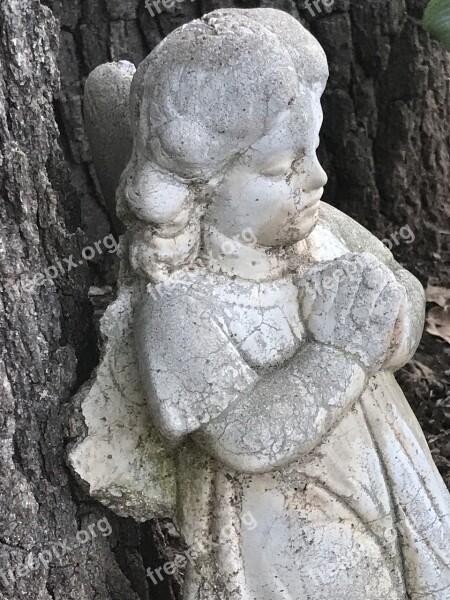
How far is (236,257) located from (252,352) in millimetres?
154

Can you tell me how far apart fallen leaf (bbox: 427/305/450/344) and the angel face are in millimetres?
1563

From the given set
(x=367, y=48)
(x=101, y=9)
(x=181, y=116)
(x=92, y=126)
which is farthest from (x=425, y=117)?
(x=181, y=116)

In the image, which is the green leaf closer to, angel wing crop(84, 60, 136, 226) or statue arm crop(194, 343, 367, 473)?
angel wing crop(84, 60, 136, 226)

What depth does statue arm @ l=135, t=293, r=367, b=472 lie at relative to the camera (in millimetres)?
1282

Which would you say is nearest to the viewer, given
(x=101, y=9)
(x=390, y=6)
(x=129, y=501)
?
(x=129, y=501)

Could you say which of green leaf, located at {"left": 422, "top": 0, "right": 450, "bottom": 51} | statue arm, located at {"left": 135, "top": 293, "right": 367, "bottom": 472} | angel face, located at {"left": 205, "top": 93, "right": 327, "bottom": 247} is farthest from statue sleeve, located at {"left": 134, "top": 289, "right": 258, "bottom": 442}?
green leaf, located at {"left": 422, "top": 0, "right": 450, "bottom": 51}

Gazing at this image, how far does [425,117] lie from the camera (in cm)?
256

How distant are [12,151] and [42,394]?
413mm

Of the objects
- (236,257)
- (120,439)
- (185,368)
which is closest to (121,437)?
(120,439)

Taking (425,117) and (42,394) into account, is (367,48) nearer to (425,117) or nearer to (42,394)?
(425,117)

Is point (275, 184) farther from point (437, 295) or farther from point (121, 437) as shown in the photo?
point (437, 295)

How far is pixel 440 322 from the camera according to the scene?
111 inches

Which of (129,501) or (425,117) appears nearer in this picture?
(129,501)

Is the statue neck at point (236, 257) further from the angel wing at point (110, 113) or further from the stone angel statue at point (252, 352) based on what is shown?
the angel wing at point (110, 113)
